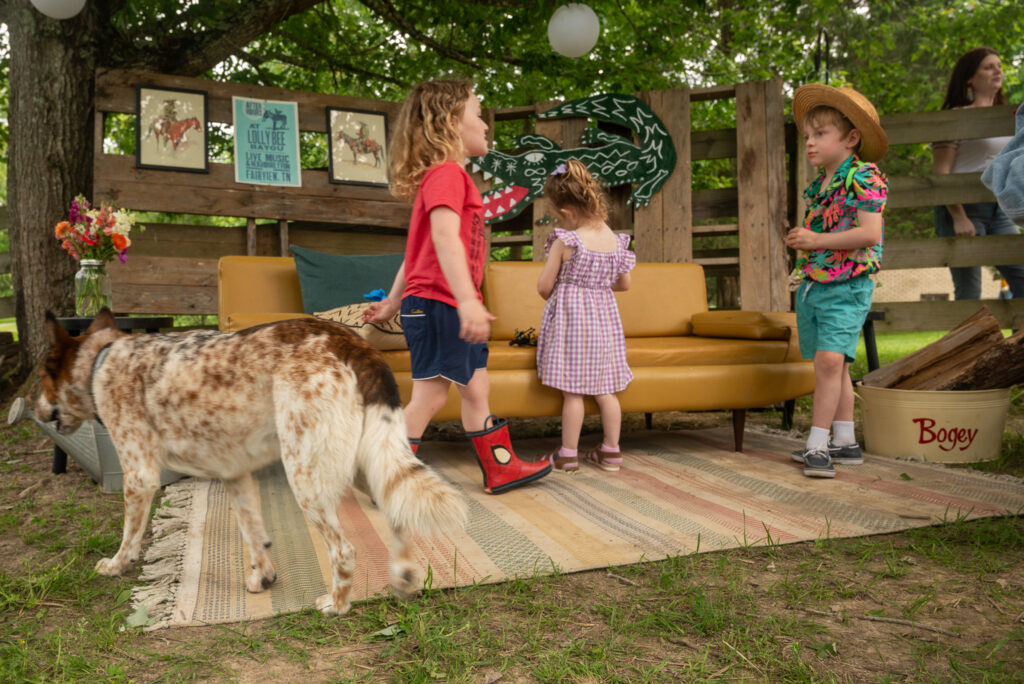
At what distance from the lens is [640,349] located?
409cm

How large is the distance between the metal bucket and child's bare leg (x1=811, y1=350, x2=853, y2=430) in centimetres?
50

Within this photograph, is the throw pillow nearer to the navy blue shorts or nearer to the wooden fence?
the navy blue shorts

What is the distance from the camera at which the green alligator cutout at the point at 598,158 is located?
6.17m

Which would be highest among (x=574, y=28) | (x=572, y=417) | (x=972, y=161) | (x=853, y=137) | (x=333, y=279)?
(x=574, y=28)

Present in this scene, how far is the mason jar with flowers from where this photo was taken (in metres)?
3.87

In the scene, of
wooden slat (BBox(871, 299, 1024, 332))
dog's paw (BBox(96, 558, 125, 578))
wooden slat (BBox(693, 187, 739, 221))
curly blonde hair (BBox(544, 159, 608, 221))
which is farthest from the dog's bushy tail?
wooden slat (BBox(871, 299, 1024, 332))

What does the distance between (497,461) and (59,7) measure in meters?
4.16

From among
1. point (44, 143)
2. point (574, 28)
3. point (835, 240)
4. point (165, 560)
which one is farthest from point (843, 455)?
point (44, 143)

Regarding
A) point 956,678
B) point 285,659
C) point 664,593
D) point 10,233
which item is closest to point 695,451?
point 664,593

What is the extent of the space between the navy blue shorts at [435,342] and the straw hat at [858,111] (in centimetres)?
224

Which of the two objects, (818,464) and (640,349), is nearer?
(818,464)

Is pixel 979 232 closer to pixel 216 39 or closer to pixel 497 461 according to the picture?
pixel 497 461

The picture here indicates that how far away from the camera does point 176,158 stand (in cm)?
562

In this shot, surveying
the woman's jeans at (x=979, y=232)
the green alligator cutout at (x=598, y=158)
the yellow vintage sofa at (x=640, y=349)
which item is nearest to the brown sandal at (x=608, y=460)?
the yellow vintage sofa at (x=640, y=349)
